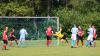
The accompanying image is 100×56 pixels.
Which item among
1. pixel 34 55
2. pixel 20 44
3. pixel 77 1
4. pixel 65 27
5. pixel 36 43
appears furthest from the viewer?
pixel 77 1

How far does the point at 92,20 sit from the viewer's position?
2279 inches

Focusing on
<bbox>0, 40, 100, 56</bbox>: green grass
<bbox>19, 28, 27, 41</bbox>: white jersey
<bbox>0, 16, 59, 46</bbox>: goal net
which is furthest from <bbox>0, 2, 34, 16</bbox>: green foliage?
<bbox>0, 40, 100, 56</bbox>: green grass

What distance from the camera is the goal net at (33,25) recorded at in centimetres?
4216

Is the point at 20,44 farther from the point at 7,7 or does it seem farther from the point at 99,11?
the point at 99,11

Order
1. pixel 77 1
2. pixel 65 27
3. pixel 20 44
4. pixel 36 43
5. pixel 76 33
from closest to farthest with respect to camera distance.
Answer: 1. pixel 76 33
2. pixel 20 44
3. pixel 36 43
4. pixel 65 27
5. pixel 77 1

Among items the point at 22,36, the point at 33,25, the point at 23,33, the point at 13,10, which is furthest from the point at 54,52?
the point at 13,10

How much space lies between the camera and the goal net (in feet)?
138

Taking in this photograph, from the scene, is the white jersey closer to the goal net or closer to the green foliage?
the goal net

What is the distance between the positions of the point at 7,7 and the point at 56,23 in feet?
75.4

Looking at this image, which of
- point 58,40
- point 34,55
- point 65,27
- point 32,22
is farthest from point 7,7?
point 34,55

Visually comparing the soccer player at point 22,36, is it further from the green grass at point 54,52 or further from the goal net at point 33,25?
the green grass at point 54,52

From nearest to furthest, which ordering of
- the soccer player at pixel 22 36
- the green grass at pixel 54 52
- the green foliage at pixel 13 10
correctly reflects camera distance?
the green grass at pixel 54 52 → the soccer player at pixel 22 36 → the green foliage at pixel 13 10

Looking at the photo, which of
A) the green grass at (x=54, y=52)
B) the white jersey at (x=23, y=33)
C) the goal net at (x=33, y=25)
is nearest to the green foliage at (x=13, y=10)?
the goal net at (x=33, y=25)

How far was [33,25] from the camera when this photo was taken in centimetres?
4319
